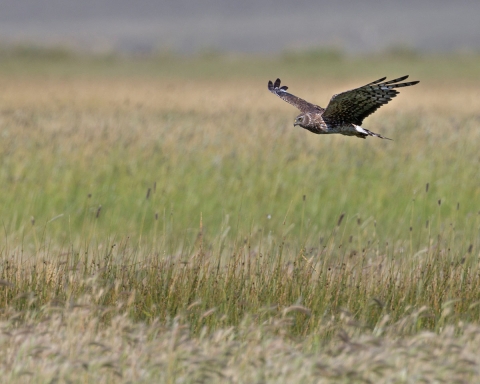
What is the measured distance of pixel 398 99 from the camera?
21781 millimetres

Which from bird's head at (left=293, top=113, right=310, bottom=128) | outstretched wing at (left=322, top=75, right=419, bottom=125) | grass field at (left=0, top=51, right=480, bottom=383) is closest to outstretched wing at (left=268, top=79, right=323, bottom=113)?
bird's head at (left=293, top=113, right=310, bottom=128)

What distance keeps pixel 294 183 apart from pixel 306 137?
89.3 inches

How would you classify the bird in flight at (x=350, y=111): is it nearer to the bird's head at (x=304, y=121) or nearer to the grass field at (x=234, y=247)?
the bird's head at (x=304, y=121)

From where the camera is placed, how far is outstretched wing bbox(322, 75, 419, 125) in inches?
302

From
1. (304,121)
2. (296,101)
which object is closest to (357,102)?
(304,121)

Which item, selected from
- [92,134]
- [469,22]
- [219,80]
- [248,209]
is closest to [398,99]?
[92,134]

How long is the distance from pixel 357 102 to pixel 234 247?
1613mm

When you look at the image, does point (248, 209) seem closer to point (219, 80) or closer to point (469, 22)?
point (219, 80)

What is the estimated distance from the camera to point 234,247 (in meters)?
7.14

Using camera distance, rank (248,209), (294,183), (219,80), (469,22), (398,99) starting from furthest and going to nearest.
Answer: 1. (469,22)
2. (219,80)
3. (398,99)
4. (294,183)
5. (248,209)

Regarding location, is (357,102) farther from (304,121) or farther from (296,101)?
(296,101)

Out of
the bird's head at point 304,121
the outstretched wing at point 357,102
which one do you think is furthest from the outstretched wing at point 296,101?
the outstretched wing at point 357,102

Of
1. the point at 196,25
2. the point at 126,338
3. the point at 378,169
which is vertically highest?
the point at 196,25

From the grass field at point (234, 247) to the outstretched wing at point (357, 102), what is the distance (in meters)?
0.80
